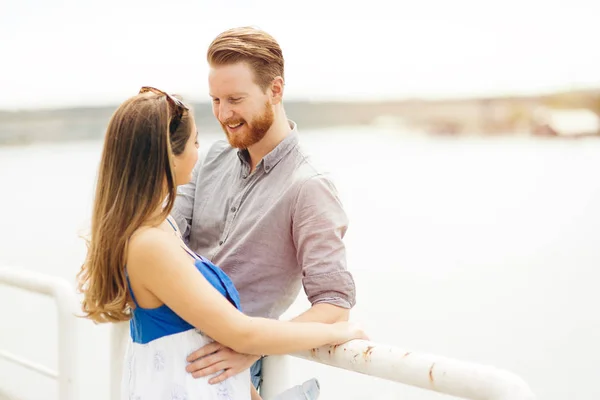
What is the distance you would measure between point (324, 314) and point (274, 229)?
0.22m

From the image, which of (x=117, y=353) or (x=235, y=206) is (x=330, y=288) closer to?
(x=235, y=206)

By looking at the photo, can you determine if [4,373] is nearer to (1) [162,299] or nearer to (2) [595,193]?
(1) [162,299]

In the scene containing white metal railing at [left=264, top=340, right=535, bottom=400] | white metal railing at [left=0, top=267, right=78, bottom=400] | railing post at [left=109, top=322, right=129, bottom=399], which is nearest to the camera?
white metal railing at [left=264, top=340, right=535, bottom=400]

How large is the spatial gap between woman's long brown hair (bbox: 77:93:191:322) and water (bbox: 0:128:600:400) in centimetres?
22

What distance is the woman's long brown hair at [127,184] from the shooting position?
129 centimetres

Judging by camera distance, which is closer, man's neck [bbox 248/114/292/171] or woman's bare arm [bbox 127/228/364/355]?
woman's bare arm [bbox 127/228/364/355]

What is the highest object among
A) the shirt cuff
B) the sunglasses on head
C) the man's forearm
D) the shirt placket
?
the sunglasses on head

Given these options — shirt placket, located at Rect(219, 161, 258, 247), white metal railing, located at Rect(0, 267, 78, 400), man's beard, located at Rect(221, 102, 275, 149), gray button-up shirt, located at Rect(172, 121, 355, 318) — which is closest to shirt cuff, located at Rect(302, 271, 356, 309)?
gray button-up shirt, located at Rect(172, 121, 355, 318)

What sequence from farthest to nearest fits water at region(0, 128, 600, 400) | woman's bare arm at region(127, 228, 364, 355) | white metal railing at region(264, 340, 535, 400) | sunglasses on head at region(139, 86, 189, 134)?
water at region(0, 128, 600, 400) → sunglasses on head at region(139, 86, 189, 134) → woman's bare arm at region(127, 228, 364, 355) → white metal railing at region(264, 340, 535, 400)

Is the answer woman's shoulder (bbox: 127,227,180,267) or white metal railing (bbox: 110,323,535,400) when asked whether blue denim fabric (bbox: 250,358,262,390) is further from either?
woman's shoulder (bbox: 127,227,180,267)

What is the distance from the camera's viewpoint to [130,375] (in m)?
1.43

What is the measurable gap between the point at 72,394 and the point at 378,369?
3.28 ft

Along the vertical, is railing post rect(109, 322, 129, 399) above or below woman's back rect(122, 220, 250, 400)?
below

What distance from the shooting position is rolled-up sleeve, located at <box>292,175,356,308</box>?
4.94 feet
